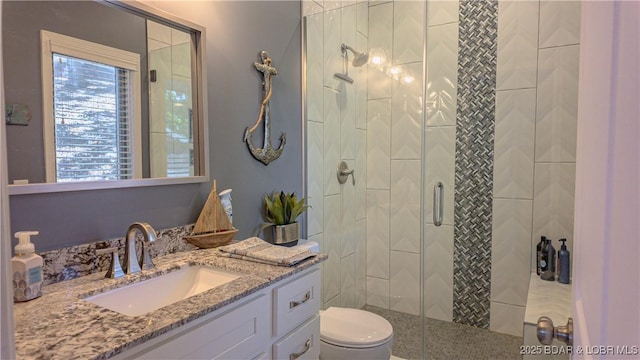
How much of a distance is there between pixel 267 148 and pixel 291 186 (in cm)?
36

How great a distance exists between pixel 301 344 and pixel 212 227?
2.11 ft

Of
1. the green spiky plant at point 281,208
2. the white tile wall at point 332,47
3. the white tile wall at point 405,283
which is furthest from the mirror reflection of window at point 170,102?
the white tile wall at point 405,283

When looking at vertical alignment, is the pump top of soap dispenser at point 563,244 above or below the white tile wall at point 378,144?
below

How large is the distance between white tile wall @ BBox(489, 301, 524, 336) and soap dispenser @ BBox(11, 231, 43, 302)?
275 cm

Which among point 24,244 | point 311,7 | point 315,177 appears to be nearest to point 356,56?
point 311,7

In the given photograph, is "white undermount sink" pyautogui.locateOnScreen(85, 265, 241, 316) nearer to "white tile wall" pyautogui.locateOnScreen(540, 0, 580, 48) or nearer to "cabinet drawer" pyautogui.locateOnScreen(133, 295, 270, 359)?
"cabinet drawer" pyautogui.locateOnScreen(133, 295, 270, 359)

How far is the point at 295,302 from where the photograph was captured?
4.53 feet

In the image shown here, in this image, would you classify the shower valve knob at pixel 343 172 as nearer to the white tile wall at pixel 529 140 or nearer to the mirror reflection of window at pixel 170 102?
the white tile wall at pixel 529 140

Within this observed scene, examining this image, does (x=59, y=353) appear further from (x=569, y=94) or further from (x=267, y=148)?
(x=569, y=94)

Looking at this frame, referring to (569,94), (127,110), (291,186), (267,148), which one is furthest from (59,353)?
(569,94)

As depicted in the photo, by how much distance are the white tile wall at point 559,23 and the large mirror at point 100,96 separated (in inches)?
88.3

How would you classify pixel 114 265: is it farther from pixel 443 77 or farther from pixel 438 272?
pixel 443 77

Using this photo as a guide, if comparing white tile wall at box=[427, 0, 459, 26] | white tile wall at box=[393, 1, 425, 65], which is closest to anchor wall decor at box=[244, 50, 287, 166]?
white tile wall at box=[393, 1, 425, 65]

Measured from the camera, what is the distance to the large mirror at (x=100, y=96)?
1.09 metres
